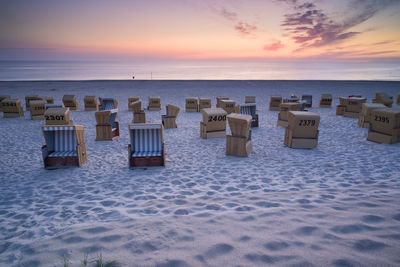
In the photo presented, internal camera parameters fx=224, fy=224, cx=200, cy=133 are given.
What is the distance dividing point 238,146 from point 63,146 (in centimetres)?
579

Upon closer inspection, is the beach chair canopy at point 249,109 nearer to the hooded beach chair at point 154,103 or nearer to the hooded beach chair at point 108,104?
the hooded beach chair at point 154,103

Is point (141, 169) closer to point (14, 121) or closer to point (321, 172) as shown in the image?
point (321, 172)

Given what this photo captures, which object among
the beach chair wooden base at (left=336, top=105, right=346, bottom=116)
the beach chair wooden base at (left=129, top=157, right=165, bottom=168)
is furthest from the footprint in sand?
the beach chair wooden base at (left=336, top=105, right=346, bottom=116)

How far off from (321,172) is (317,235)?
3.72 m

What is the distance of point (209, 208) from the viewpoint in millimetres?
4238

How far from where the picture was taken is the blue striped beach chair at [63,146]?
21.9ft

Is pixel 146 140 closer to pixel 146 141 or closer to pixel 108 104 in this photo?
pixel 146 141

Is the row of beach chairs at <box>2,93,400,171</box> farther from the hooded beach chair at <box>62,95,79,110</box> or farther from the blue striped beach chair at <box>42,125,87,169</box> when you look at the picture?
the hooded beach chair at <box>62,95,79,110</box>

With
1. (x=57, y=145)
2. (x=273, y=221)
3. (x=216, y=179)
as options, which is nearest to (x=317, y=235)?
(x=273, y=221)

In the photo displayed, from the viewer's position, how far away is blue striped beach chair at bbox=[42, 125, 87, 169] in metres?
6.66

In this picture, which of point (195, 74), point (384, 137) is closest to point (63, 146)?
point (384, 137)

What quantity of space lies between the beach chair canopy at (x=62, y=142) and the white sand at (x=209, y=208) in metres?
0.66

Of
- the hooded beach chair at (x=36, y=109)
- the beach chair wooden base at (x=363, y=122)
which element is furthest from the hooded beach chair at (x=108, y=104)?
the beach chair wooden base at (x=363, y=122)

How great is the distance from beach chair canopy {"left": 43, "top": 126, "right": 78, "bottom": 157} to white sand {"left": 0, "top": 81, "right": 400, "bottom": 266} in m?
0.66
